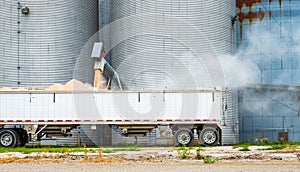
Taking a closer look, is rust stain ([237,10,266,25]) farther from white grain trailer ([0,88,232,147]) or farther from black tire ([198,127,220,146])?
black tire ([198,127,220,146])

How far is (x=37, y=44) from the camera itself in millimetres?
34375

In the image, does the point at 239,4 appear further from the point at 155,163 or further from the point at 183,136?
the point at 155,163

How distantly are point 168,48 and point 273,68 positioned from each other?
919 cm

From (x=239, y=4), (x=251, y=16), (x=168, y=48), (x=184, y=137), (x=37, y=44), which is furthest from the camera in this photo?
(x=239, y=4)

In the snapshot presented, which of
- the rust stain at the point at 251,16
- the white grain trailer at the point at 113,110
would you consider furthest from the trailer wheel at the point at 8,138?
the rust stain at the point at 251,16

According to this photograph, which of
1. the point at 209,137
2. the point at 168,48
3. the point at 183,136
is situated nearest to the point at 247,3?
the point at 168,48

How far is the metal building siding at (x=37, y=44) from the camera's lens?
34062mm

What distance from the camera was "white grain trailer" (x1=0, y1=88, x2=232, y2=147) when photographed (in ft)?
89.7

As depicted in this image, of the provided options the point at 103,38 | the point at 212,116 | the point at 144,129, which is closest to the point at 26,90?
the point at 144,129

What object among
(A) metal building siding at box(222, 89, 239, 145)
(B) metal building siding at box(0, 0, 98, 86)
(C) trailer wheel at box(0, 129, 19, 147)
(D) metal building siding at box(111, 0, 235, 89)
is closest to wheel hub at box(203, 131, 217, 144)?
(D) metal building siding at box(111, 0, 235, 89)

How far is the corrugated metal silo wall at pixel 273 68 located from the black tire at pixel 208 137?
12.6 meters

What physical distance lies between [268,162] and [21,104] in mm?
14262

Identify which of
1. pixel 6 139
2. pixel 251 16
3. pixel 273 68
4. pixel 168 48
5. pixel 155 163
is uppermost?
pixel 251 16

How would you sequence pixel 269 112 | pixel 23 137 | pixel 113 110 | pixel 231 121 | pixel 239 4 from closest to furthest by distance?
pixel 113 110, pixel 23 137, pixel 231 121, pixel 269 112, pixel 239 4
